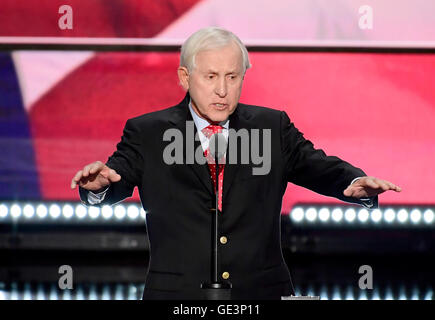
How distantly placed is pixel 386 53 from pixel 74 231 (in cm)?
186

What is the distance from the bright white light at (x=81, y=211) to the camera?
3889 mm

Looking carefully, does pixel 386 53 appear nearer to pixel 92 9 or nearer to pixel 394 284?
pixel 394 284

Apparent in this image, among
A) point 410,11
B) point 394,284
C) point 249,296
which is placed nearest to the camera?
point 249,296

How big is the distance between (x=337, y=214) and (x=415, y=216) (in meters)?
0.40

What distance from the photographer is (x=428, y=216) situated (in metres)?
3.84

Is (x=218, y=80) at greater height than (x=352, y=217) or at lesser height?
lesser

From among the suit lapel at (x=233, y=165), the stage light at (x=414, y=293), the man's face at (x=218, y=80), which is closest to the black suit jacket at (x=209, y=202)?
the suit lapel at (x=233, y=165)

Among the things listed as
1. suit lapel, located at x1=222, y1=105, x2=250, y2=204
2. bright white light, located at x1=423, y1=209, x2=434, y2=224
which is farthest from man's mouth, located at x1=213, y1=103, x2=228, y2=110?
bright white light, located at x1=423, y1=209, x2=434, y2=224

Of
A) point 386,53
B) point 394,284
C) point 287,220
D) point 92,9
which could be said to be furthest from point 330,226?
point 92,9

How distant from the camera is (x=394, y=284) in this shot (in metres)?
4.03

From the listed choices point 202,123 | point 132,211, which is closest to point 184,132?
point 202,123

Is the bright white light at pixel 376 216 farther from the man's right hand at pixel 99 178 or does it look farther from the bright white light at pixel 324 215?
the man's right hand at pixel 99 178

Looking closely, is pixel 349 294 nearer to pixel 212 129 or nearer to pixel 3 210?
pixel 3 210

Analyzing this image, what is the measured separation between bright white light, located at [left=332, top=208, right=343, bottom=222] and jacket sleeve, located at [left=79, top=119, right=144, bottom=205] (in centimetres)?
229
